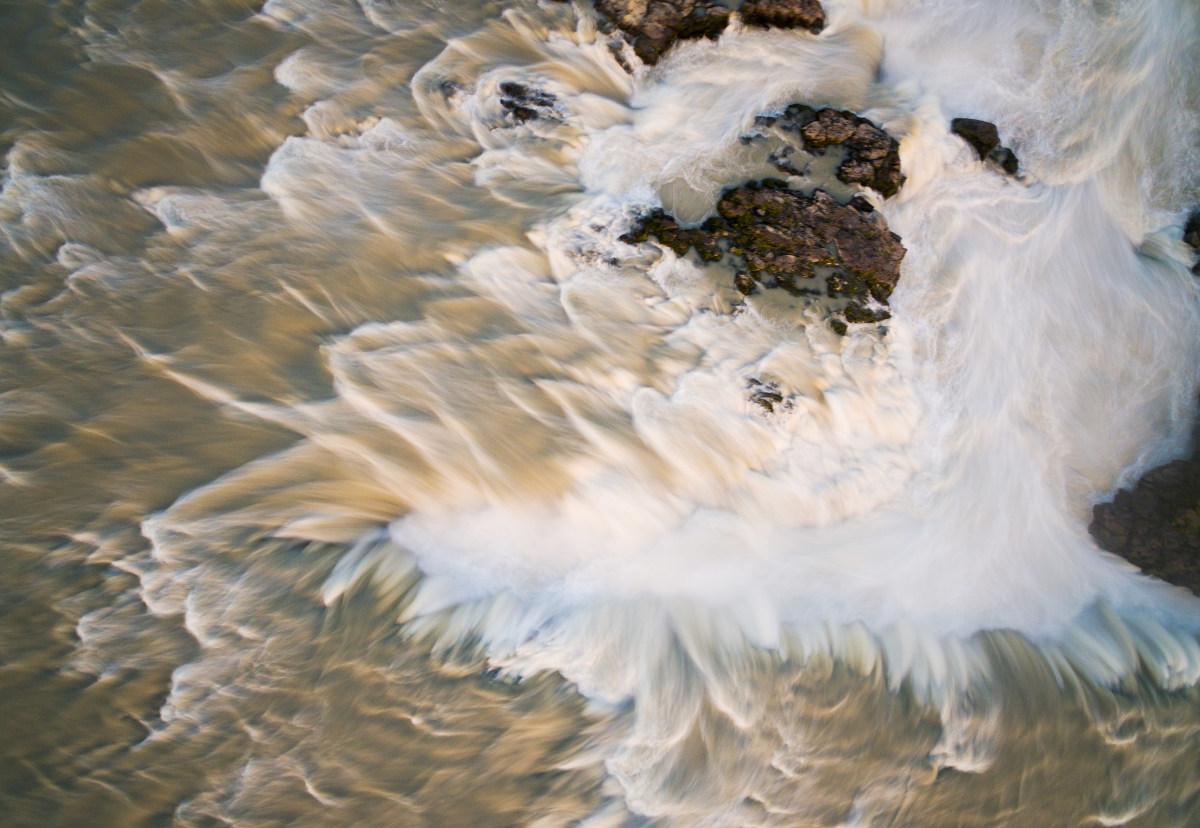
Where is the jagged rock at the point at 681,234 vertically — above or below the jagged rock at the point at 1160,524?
above

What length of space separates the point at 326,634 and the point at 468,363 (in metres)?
1.14

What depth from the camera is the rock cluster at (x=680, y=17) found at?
129 inches

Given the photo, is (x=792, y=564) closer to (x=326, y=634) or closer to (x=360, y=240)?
(x=326, y=634)

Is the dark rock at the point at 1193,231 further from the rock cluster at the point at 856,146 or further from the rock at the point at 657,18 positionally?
the rock at the point at 657,18

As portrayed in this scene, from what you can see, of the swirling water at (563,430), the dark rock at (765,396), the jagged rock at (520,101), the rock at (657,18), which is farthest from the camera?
the rock at (657,18)

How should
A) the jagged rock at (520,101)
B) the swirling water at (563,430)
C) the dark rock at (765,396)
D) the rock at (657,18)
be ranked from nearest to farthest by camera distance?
the swirling water at (563,430), the dark rock at (765,396), the jagged rock at (520,101), the rock at (657,18)

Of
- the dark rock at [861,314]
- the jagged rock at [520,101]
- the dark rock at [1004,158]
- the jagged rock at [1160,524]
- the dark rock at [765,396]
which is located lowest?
the jagged rock at [1160,524]

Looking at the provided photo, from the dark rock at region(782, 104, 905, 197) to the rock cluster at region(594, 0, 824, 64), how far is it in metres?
0.55

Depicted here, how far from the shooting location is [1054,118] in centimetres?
336

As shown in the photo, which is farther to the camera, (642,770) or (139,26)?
(139,26)

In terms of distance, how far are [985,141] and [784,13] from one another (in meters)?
1.08

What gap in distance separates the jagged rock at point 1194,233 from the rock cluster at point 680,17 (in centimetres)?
197

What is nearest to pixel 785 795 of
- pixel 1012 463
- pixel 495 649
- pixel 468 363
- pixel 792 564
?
pixel 792 564

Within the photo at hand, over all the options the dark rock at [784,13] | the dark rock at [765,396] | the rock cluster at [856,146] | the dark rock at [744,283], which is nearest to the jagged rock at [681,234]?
the dark rock at [744,283]
